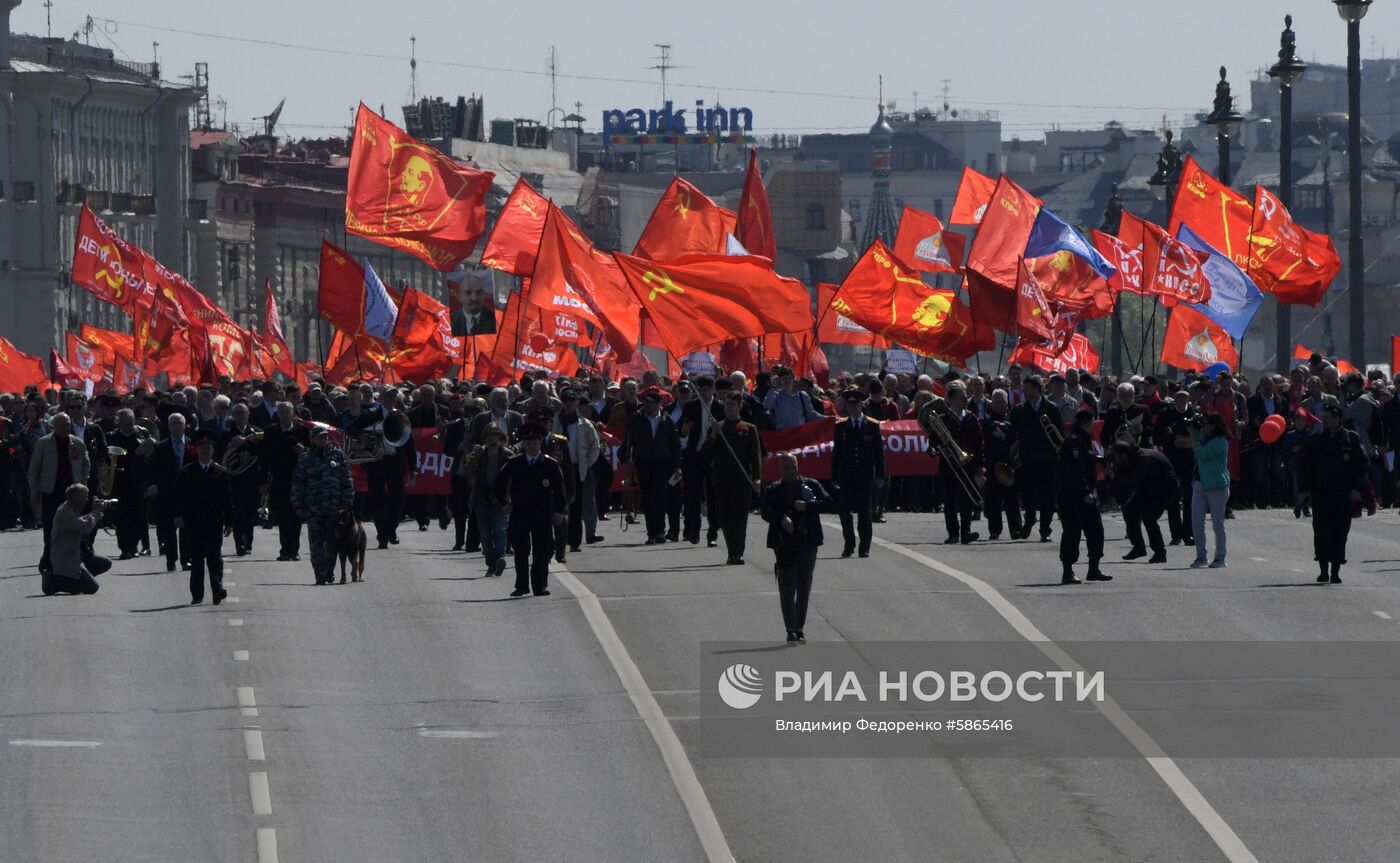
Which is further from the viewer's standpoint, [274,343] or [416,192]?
[274,343]

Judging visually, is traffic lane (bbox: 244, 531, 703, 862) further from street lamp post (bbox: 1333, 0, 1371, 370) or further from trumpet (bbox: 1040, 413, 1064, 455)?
street lamp post (bbox: 1333, 0, 1371, 370)

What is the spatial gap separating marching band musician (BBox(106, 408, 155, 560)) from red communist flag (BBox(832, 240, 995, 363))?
13.4m

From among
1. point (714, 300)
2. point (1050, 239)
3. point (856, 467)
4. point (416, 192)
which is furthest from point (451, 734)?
point (1050, 239)

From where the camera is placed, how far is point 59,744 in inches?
656

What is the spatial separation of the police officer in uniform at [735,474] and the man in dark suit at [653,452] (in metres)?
2.23

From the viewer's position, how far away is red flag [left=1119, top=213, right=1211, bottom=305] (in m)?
38.0

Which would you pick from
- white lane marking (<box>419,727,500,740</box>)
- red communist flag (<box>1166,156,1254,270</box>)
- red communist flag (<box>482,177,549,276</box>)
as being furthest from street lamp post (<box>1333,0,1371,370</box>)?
white lane marking (<box>419,727,500,740</box>)

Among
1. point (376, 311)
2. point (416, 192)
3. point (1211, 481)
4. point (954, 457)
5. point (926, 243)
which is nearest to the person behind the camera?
point (1211, 481)

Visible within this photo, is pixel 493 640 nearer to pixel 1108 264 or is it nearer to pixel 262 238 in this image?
pixel 1108 264

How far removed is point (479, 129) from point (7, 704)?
148 metres

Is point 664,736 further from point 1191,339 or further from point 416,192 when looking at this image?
point 1191,339

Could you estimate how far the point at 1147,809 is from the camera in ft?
48.0

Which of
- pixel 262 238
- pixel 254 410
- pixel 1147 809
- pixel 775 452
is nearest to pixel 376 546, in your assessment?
pixel 254 410

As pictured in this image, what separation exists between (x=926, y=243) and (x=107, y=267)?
1221 cm
